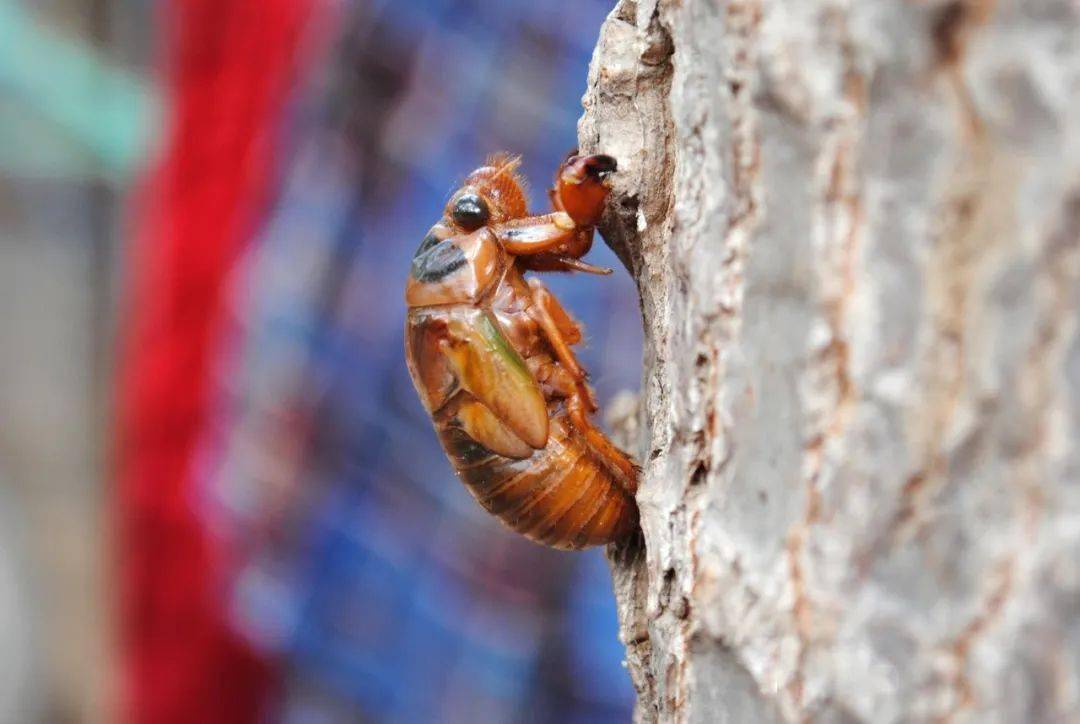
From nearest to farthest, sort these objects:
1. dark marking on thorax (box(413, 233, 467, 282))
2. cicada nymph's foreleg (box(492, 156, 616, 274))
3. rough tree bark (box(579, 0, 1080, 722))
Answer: rough tree bark (box(579, 0, 1080, 722)) → cicada nymph's foreleg (box(492, 156, 616, 274)) → dark marking on thorax (box(413, 233, 467, 282))

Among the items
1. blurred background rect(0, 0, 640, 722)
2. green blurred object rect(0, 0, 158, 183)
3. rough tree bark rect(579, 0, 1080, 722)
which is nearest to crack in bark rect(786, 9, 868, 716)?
rough tree bark rect(579, 0, 1080, 722)

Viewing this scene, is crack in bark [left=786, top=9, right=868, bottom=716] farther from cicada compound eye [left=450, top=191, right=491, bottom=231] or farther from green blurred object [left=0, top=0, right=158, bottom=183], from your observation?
green blurred object [left=0, top=0, right=158, bottom=183]

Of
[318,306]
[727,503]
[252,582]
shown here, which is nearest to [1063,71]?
[727,503]

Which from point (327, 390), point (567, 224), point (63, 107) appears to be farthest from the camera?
point (63, 107)

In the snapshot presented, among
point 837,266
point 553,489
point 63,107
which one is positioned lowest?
point 553,489

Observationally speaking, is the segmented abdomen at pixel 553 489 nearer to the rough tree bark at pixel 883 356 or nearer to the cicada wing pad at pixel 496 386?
the cicada wing pad at pixel 496 386

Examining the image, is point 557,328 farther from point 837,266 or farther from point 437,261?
point 837,266

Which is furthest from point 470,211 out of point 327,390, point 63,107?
point 63,107
